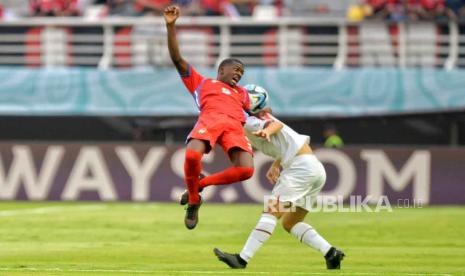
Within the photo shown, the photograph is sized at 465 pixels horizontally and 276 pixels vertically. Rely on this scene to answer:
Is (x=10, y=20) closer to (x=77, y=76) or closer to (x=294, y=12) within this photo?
(x=77, y=76)

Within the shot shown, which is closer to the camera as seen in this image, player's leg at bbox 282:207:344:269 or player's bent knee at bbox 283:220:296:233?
player's leg at bbox 282:207:344:269

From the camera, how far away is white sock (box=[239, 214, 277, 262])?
522 inches

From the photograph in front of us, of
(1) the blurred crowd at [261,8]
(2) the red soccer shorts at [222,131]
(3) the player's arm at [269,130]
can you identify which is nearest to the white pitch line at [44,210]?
(1) the blurred crowd at [261,8]

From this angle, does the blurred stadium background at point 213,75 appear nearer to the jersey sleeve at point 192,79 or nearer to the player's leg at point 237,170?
the jersey sleeve at point 192,79

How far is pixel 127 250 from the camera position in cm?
1614

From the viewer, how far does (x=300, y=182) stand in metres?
13.6

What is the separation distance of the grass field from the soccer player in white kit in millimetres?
243

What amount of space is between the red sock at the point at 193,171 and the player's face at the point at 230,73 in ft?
3.51

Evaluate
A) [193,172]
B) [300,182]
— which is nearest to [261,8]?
[300,182]

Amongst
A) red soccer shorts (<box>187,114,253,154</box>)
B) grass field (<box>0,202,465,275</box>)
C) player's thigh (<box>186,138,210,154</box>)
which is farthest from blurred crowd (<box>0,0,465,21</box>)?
player's thigh (<box>186,138,210,154</box>)

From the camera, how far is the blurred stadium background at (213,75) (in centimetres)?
2770

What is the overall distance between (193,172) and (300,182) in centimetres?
123

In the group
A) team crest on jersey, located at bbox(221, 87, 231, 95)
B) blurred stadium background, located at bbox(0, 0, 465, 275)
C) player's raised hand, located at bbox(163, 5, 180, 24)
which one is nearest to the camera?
player's raised hand, located at bbox(163, 5, 180, 24)

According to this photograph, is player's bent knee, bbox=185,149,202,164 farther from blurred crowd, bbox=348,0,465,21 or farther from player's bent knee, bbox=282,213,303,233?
blurred crowd, bbox=348,0,465,21
